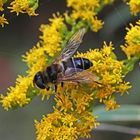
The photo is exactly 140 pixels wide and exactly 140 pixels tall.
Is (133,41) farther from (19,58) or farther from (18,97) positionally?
(19,58)

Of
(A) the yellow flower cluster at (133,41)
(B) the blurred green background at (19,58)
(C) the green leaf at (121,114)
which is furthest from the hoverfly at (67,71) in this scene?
(B) the blurred green background at (19,58)

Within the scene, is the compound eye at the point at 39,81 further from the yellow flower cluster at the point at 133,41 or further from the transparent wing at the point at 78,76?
the yellow flower cluster at the point at 133,41

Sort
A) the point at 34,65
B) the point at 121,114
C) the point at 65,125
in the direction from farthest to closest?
1. the point at 121,114
2. the point at 34,65
3. the point at 65,125

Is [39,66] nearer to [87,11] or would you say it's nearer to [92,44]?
[87,11]

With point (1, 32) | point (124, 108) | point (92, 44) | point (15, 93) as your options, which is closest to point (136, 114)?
point (124, 108)

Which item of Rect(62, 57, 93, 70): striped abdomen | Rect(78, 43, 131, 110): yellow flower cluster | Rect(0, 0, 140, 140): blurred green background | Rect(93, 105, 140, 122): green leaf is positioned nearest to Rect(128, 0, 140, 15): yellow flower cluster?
Rect(78, 43, 131, 110): yellow flower cluster

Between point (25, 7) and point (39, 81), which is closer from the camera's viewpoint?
point (25, 7)

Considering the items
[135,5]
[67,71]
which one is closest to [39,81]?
[67,71]
